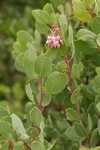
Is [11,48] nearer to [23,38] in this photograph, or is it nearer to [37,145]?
[23,38]

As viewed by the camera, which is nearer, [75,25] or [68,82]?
[68,82]

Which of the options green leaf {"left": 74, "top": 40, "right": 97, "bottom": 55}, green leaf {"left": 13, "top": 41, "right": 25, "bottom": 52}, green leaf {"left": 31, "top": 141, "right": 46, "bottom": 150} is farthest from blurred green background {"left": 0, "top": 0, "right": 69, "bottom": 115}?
green leaf {"left": 31, "top": 141, "right": 46, "bottom": 150}

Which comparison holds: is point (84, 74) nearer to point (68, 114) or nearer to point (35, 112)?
point (68, 114)

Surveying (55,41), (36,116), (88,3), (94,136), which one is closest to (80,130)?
(94,136)

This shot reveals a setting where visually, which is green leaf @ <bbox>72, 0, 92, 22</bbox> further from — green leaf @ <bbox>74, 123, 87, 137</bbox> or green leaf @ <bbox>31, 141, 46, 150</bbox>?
green leaf @ <bbox>31, 141, 46, 150</bbox>

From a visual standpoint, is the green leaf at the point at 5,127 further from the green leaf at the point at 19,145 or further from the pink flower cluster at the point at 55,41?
the pink flower cluster at the point at 55,41

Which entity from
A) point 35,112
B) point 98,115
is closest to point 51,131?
point 98,115
